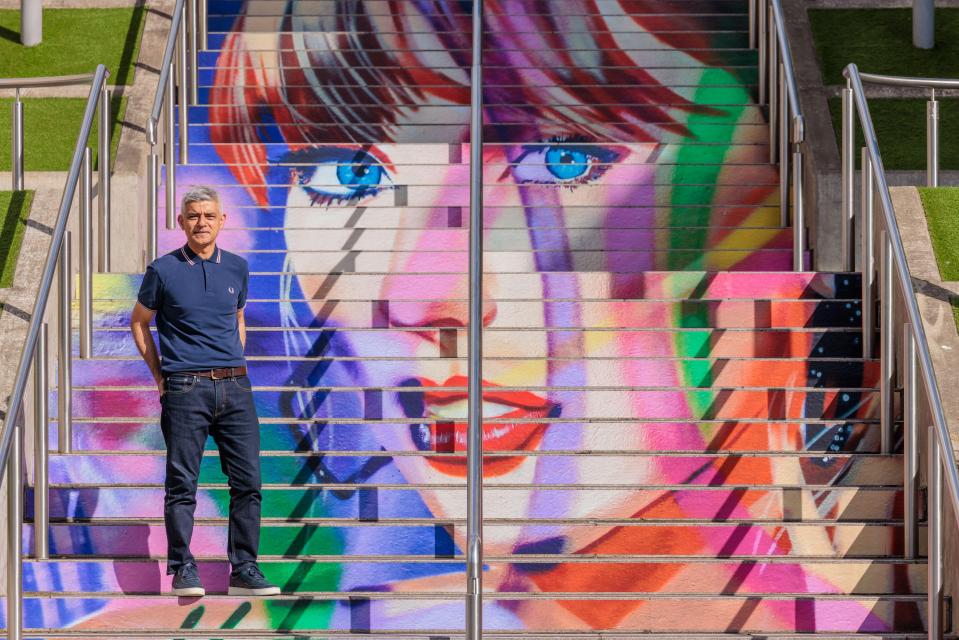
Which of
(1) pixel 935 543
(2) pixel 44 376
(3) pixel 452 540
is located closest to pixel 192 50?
(2) pixel 44 376

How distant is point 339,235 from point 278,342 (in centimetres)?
175

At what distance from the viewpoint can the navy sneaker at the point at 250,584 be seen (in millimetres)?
6039

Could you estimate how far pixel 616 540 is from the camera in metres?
6.55

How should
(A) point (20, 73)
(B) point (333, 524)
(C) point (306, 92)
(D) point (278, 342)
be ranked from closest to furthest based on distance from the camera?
(B) point (333, 524)
(D) point (278, 342)
(C) point (306, 92)
(A) point (20, 73)

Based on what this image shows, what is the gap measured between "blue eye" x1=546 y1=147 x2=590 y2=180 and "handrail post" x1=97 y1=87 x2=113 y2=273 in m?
2.82

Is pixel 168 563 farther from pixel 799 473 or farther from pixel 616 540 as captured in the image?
pixel 799 473

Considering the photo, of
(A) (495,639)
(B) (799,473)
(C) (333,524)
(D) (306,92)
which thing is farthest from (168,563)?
(D) (306,92)

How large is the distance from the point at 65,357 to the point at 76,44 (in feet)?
17.8

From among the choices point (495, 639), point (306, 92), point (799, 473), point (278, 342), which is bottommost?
point (495, 639)

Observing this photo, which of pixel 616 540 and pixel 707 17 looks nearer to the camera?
pixel 616 540

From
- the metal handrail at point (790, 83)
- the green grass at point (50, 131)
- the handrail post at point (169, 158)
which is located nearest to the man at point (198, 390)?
the handrail post at point (169, 158)

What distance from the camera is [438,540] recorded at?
21.3 ft

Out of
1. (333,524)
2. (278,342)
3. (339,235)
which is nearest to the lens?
(333,524)

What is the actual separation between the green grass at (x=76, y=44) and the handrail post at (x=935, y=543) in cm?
681
